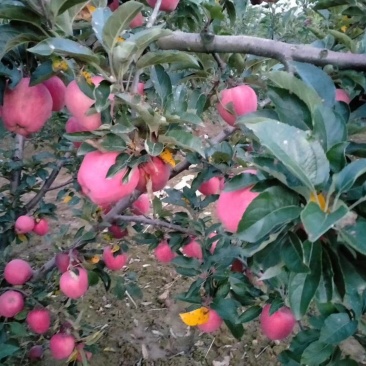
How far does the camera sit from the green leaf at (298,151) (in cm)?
49

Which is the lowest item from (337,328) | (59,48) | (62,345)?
(62,345)

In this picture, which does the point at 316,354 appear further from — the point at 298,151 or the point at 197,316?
the point at 298,151

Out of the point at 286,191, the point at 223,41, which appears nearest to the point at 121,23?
the point at 223,41

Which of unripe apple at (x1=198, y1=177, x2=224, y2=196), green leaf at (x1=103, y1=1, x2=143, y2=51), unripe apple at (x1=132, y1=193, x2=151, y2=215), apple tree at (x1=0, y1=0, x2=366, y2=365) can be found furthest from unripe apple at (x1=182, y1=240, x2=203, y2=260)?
green leaf at (x1=103, y1=1, x2=143, y2=51)

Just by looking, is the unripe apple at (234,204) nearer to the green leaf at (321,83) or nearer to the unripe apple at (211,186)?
the green leaf at (321,83)

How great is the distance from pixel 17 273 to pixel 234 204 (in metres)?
1.18

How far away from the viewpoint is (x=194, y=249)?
5.08ft

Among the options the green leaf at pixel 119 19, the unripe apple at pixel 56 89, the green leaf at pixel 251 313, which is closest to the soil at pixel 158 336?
the green leaf at pixel 251 313

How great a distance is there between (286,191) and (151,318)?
2.07 meters

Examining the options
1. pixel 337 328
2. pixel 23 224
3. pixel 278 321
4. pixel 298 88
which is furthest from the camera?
pixel 23 224

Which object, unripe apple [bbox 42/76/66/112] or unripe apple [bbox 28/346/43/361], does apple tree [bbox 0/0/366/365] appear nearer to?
unripe apple [bbox 42/76/66/112]

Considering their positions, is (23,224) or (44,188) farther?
(44,188)

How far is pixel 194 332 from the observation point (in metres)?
2.34

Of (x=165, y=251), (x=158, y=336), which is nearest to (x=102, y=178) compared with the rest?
(x=165, y=251)
